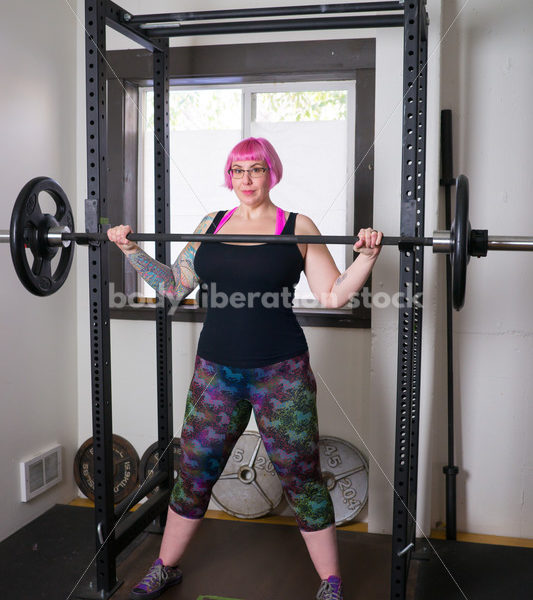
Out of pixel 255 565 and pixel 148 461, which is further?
pixel 148 461

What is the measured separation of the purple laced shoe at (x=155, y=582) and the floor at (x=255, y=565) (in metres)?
0.04

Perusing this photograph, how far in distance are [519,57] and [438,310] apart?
3.53ft

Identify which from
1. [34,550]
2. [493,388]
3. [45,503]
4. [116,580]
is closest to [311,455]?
[116,580]

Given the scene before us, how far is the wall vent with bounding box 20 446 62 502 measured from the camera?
268 centimetres

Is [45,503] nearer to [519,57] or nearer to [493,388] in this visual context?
[493,388]

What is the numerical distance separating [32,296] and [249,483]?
1.25m

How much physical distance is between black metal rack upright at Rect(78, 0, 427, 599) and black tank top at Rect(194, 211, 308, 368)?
0.36m

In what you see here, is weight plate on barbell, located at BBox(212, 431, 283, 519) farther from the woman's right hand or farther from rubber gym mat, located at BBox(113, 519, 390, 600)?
the woman's right hand

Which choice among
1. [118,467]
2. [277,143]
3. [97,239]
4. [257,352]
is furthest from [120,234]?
[118,467]

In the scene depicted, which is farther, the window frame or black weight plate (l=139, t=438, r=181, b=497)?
black weight plate (l=139, t=438, r=181, b=497)

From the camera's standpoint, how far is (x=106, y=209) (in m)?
2.15

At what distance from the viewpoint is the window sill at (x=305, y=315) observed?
2.77 m

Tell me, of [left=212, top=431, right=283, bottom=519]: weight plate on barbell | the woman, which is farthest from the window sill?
the woman

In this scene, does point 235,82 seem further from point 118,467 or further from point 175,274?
point 118,467
